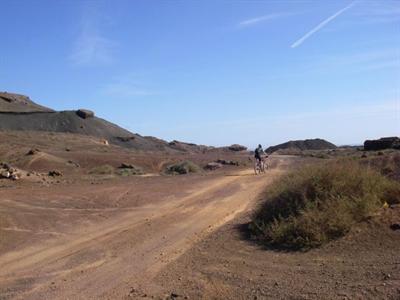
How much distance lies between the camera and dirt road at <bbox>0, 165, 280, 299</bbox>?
30.8 ft

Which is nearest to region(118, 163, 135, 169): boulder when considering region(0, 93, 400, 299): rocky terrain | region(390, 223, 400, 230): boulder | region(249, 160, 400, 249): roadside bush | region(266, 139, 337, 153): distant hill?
region(0, 93, 400, 299): rocky terrain

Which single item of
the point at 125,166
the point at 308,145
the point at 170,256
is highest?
the point at 308,145

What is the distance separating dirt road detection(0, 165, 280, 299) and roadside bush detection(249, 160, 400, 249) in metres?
1.76

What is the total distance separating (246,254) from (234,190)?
11.4 meters

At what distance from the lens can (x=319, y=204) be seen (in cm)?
1152

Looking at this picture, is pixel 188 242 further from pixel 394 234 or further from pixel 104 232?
pixel 394 234

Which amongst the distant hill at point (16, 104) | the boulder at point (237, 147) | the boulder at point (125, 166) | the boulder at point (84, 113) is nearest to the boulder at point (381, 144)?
the boulder at point (125, 166)

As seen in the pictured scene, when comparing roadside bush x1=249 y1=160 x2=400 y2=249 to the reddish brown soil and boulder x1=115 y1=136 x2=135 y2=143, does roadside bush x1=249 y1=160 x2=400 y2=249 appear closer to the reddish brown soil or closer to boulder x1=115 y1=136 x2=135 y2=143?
the reddish brown soil

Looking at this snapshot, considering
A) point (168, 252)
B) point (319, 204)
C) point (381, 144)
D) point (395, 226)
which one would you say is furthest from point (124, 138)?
point (395, 226)

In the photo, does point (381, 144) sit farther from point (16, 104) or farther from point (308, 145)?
point (16, 104)

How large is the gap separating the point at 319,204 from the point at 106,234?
521cm

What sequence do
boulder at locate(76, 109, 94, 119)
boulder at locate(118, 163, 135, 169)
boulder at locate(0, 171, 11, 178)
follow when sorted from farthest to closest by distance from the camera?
boulder at locate(76, 109, 94, 119), boulder at locate(118, 163, 135, 169), boulder at locate(0, 171, 11, 178)

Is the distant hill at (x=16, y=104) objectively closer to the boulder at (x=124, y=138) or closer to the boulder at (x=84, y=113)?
the boulder at (x=84, y=113)

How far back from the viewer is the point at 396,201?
12312mm
